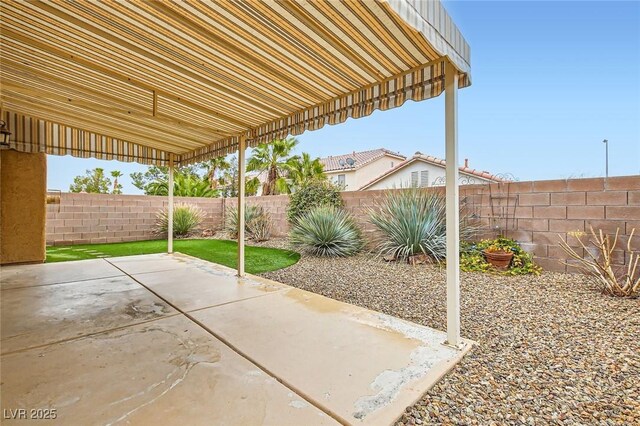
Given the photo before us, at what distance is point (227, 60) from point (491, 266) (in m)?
4.96

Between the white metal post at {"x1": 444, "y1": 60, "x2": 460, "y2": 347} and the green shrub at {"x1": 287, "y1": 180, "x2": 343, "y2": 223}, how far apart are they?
541cm

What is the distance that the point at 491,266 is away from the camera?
4820 millimetres

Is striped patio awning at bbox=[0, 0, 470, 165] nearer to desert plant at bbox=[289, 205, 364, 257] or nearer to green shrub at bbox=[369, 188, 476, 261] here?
desert plant at bbox=[289, 205, 364, 257]

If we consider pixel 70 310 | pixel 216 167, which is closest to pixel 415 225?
pixel 70 310

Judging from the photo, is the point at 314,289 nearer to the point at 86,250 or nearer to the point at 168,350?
the point at 168,350

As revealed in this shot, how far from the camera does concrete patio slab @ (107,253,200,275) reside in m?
5.26

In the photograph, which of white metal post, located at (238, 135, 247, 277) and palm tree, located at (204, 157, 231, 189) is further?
palm tree, located at (204, 157, 231, 189)

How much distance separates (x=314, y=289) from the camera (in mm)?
4246

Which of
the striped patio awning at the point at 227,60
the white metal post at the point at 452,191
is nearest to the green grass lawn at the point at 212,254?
the striped patio awning at the point at 227,60

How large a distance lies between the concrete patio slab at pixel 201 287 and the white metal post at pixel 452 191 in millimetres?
2384

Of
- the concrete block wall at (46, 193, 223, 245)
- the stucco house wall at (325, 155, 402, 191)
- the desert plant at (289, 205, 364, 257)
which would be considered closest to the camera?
the desert plant at (289, 205, 364, 257)

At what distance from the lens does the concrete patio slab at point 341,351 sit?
5.61ft

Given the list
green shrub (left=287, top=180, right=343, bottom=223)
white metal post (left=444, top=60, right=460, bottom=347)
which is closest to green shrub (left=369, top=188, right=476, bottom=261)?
green shrub (left=287, top=180, right=343, bottom=223)

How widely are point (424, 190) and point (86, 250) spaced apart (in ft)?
28.5
